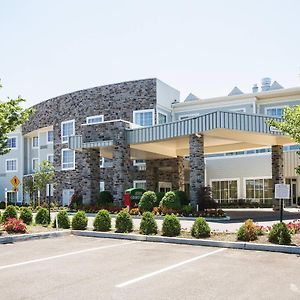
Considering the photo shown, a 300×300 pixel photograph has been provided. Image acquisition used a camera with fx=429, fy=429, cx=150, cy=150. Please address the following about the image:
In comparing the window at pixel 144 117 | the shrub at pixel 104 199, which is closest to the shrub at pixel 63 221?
the shrub at pixel 104 199

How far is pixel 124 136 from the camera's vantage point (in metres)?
27.2

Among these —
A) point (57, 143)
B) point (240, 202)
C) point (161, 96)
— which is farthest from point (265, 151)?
point (57, 143)

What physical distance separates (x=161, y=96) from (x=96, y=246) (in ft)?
88.0

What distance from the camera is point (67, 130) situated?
4291cm

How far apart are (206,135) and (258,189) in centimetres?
1389

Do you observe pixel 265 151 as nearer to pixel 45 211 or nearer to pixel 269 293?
pixel 45 211

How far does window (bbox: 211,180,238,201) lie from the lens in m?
38.7

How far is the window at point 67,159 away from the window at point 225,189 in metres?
13.9

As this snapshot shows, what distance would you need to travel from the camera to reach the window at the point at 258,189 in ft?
121

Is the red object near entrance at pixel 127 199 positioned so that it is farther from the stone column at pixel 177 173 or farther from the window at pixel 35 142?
the window at pixel 35 142

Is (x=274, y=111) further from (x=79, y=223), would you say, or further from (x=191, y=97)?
(x=79, y=223)

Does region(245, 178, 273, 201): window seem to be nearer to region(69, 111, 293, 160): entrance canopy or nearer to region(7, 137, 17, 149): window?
region(69, 111, 293, 160): entrance canopy

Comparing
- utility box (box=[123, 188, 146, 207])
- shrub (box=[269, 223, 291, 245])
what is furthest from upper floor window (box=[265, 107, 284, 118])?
shrub (box=[269, 223, 291, 245])

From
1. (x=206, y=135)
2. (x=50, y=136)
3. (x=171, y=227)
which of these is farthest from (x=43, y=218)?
(x=50, y=136)
